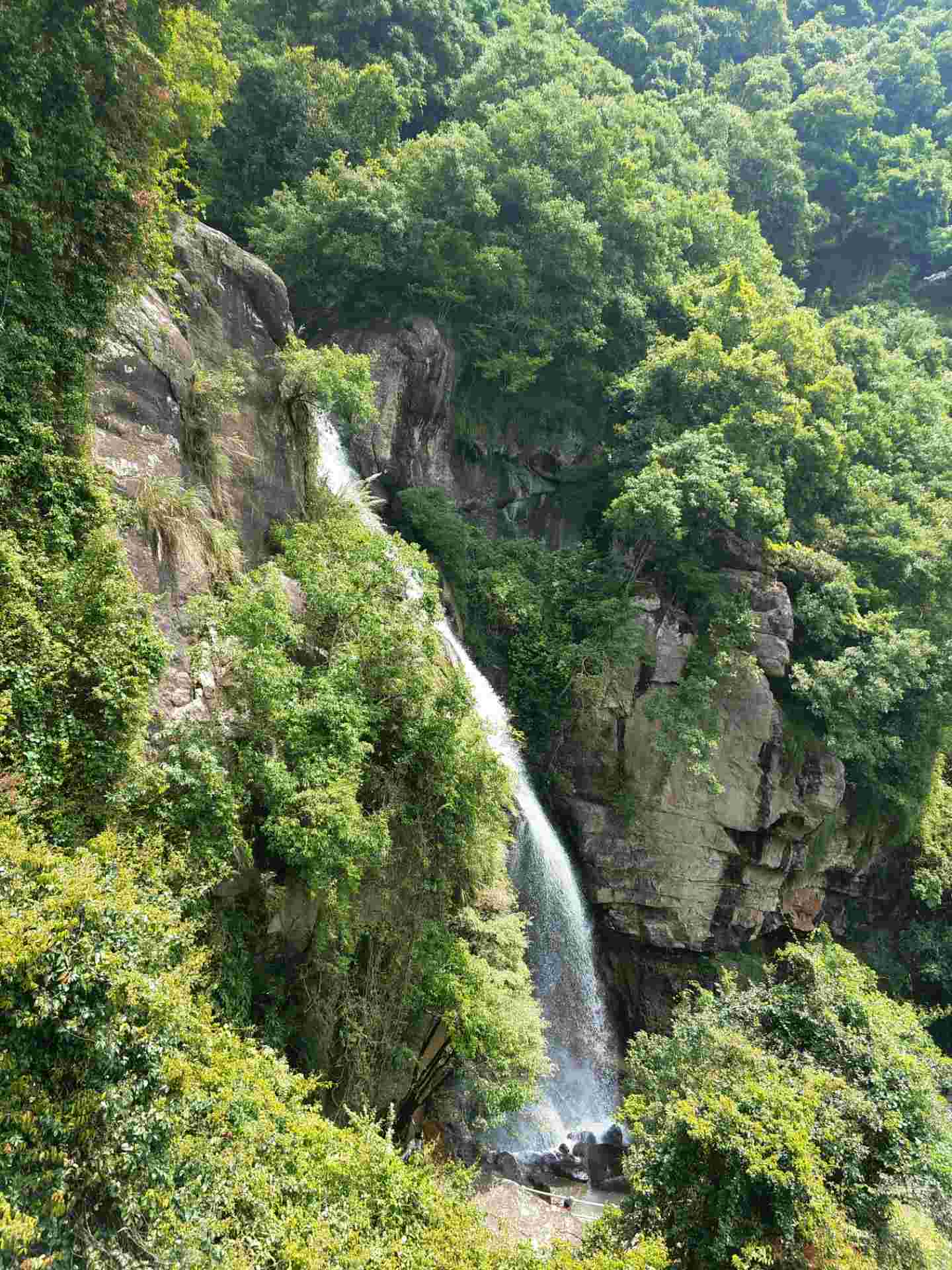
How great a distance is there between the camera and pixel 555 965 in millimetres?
15094

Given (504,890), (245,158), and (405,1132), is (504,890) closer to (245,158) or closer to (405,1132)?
(405,1132)

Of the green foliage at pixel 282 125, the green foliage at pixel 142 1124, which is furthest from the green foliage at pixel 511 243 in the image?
the green foliage at pixel 142 1124

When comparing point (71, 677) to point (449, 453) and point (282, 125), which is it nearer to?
point (449, 453)

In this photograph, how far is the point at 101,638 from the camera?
699cm

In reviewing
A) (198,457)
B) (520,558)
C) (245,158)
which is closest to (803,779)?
(520,558)

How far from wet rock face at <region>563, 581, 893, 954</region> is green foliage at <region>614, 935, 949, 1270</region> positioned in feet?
13.6

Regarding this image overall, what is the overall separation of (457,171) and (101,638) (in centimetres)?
1751

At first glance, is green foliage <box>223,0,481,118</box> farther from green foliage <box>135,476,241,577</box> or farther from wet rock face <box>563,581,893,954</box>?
wet rock face <box>563,581,893,954</box>

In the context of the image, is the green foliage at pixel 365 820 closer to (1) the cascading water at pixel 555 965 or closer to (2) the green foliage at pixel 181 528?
(2) the green foliage at pixel 181 528

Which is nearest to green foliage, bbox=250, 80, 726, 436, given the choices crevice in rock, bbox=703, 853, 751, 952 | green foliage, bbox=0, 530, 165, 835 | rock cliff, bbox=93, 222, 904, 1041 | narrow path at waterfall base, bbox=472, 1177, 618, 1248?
rock cliff, bbox=93, 222, 904, 1041

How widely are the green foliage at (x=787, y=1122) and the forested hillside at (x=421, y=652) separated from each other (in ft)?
0.25

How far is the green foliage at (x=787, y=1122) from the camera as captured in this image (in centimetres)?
877

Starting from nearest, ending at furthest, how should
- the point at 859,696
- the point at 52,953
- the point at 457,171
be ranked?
the point at 52,953, the point at 859,696, the point at 457,171

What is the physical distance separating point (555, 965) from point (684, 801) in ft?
17.0
